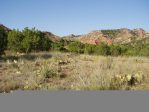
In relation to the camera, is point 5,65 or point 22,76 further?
point 5,65

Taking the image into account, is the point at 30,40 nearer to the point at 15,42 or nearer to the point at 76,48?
the point at 15,42

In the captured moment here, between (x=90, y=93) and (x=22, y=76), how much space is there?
5.21 meters

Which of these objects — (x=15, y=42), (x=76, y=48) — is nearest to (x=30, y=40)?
(x=15, y=42)

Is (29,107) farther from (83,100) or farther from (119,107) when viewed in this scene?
(119,107)

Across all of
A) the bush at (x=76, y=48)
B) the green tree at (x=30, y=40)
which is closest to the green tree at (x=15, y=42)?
the green tree at (x=30, y=40)

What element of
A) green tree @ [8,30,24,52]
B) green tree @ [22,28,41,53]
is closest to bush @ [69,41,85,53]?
green tree @ [22,28,41,53]

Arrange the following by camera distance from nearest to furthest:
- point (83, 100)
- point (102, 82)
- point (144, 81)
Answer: point (83, 100)
point (102, 82)
point (144, 81)

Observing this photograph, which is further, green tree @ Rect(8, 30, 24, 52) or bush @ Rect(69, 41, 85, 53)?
bush @ Rect(69, 41, 85, 53)

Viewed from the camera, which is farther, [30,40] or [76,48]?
[76,48]

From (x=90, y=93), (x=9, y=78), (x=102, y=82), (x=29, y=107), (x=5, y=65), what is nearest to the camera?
(x=29, y=107)

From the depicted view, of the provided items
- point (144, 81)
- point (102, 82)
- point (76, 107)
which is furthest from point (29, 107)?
point (144, 81)

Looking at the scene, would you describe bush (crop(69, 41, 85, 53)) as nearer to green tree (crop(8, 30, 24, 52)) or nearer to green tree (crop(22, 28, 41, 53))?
green tree (crop(22, 28, 41, 53))

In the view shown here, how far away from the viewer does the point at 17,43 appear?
23.9 m

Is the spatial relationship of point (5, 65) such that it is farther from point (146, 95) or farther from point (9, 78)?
point (146, 95)
